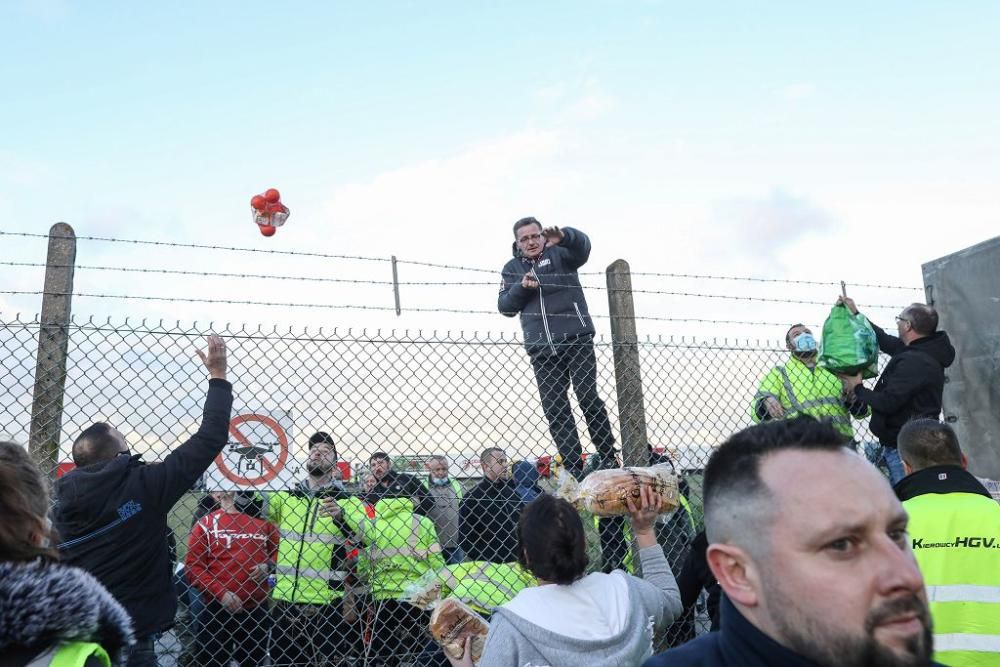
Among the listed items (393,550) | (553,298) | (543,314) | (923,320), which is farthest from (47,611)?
(923,320)

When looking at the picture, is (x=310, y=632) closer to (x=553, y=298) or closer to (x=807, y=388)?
(x=553, y=298)

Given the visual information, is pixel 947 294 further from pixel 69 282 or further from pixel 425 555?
→ pixel 69 282

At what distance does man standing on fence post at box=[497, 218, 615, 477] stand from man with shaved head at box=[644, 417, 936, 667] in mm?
3072

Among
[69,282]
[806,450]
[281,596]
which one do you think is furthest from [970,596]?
[69,282]

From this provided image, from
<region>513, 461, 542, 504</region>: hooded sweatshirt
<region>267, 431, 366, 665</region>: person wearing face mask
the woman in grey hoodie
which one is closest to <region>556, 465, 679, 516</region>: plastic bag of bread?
the woman in grey hoodie

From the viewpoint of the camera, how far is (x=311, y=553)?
541 centimetres

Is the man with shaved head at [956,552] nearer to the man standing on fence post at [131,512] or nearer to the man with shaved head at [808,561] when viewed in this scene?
the man with shaved head at [808,561]

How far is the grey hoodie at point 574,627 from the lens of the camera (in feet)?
9.52

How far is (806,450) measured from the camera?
161cm

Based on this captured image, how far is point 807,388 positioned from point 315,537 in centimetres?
362

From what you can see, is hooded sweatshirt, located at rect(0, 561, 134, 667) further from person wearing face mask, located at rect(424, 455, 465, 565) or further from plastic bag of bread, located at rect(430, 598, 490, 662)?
person wearing face mask, located at rect(424, 455, 465, 565)

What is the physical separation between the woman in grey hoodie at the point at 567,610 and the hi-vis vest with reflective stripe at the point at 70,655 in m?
1.53

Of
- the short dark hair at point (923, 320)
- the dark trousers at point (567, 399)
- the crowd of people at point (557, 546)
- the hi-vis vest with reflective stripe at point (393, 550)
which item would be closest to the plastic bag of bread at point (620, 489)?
the crowd of people at point (557, 546)

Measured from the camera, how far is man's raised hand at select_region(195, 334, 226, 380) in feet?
13.0
